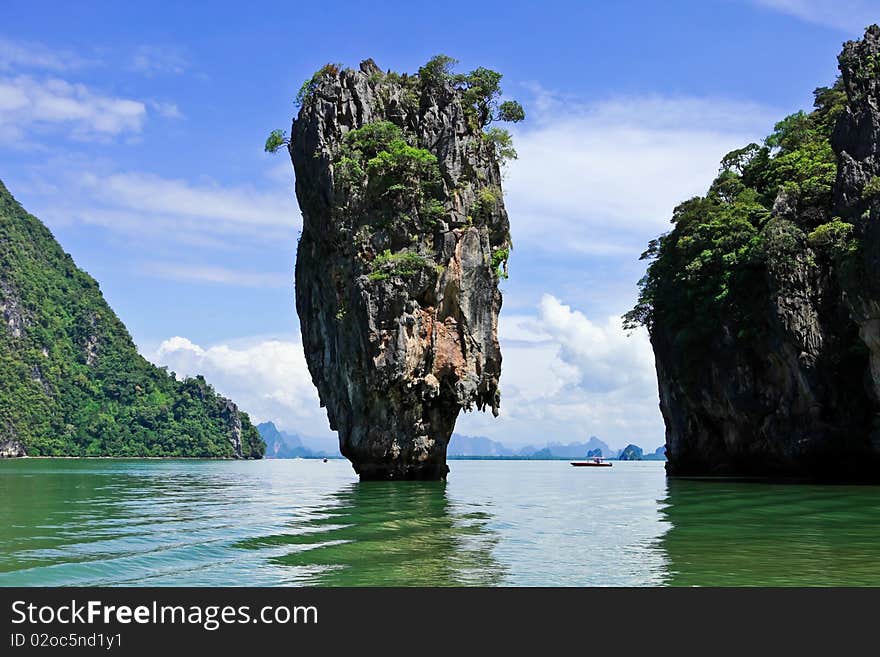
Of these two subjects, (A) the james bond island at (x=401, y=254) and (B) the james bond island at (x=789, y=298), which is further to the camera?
(A) the james bond island at (x=401, y=254)

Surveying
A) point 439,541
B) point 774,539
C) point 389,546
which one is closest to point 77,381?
point 439,541

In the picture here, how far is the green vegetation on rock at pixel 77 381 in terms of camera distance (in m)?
110

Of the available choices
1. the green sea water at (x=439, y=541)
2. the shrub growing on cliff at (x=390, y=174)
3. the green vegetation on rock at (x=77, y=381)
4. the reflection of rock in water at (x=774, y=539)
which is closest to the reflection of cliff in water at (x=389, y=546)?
the green sea water at (x=439, y=541)

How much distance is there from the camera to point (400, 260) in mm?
30656

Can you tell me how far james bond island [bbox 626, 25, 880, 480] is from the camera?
93.0ft

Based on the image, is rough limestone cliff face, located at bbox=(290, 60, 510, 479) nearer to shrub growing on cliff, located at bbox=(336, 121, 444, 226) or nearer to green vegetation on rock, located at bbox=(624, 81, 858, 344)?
shrub growing on cliff, located at bbox=(336, 121, 444, 226)

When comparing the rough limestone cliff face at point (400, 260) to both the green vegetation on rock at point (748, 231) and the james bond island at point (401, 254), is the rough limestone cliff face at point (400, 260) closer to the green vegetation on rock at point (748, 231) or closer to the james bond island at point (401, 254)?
the james bond island at point (401, 254)

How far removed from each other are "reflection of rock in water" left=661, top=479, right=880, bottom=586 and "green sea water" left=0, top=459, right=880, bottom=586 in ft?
0.11

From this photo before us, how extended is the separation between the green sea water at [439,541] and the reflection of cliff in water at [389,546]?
3 cm

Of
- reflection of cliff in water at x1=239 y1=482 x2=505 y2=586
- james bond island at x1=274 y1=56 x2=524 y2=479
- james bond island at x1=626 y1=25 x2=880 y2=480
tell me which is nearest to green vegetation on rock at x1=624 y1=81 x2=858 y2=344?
james bond island at x1=626 y1=25 x2=880 y2=480

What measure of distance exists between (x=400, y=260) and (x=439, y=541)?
18.1 m

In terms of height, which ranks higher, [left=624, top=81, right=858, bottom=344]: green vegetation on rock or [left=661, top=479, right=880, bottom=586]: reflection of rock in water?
[left=624, top=81, right=858, bottom=344]: green vegetation on rock
